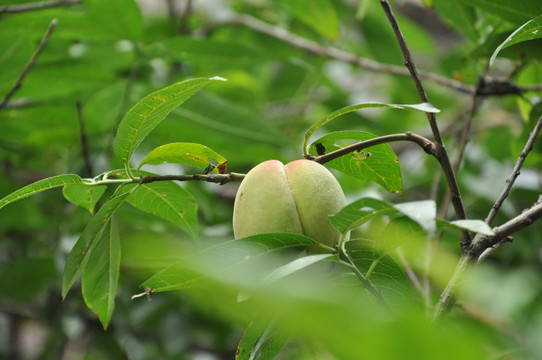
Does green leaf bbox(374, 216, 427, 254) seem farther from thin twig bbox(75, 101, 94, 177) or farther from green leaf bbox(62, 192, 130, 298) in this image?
thin twig bbox(75, 101, 94, 177)

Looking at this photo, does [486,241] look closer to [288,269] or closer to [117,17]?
[288,269]

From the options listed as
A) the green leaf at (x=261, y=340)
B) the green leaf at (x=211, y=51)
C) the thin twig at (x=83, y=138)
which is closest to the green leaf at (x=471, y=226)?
the green leaf at (x=261, y=340)

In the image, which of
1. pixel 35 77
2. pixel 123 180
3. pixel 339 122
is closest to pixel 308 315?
pixel 123 180

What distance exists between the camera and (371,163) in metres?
0.75

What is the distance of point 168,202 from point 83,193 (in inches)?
4.6

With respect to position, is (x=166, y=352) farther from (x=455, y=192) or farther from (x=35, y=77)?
(x=455, y=192)

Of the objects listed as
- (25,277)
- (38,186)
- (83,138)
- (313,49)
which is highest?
(38,186)

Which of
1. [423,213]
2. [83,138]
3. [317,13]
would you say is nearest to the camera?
[423,213]

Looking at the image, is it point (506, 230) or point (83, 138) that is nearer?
point (506, 230)

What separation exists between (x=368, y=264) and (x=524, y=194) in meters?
1.05

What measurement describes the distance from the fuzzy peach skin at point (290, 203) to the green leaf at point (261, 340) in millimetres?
105

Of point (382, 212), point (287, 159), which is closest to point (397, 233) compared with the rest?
point (382, 212)

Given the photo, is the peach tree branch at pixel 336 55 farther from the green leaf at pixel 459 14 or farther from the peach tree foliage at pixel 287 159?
the green leaf at pixel 459 14

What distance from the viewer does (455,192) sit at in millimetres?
637
